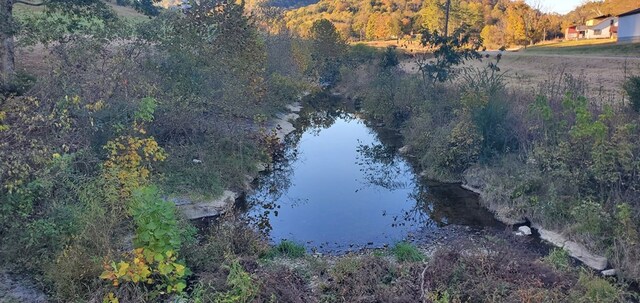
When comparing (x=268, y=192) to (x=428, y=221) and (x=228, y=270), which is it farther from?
(x=228, y=270)

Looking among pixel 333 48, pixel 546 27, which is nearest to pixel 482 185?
pixel 333 48

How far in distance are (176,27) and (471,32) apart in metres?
14.2

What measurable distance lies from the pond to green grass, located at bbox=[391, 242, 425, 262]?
131cm

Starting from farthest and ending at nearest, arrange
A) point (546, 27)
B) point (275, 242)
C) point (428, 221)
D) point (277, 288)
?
point (546, 27)
point (428, 221)
point (275, 242)
point (277, 288)

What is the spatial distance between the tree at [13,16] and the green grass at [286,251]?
685cm

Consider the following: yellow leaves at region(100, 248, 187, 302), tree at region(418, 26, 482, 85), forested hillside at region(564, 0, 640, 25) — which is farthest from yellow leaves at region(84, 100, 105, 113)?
forested hillside at region(564, 0, 640, 25)

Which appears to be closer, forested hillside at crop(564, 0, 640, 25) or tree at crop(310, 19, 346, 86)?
tree at crop(310, 19, 346, 86)

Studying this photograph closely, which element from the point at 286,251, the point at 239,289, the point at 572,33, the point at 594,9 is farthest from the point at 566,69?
the point at 594,9

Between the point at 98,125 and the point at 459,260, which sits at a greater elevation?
the point at 98,125

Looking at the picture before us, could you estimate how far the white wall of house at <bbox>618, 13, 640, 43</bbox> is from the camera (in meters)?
43.8

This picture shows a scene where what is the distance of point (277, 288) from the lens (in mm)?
7246

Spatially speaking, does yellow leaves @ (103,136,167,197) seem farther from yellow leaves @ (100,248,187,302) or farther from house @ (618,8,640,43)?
house @ (618,8,640,43)

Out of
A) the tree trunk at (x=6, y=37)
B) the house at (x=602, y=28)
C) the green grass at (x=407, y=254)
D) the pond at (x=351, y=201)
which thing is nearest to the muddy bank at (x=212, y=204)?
the pond at (x=351, y=201)

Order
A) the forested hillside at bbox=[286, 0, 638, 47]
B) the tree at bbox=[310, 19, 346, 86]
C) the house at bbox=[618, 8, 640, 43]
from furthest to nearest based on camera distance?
the forested hillside at bbox=[286, 0, 638, 47] → the tree at bbox=[310, 19, 346, 86] → the house at bbox=[618, 8, 640, 43]
